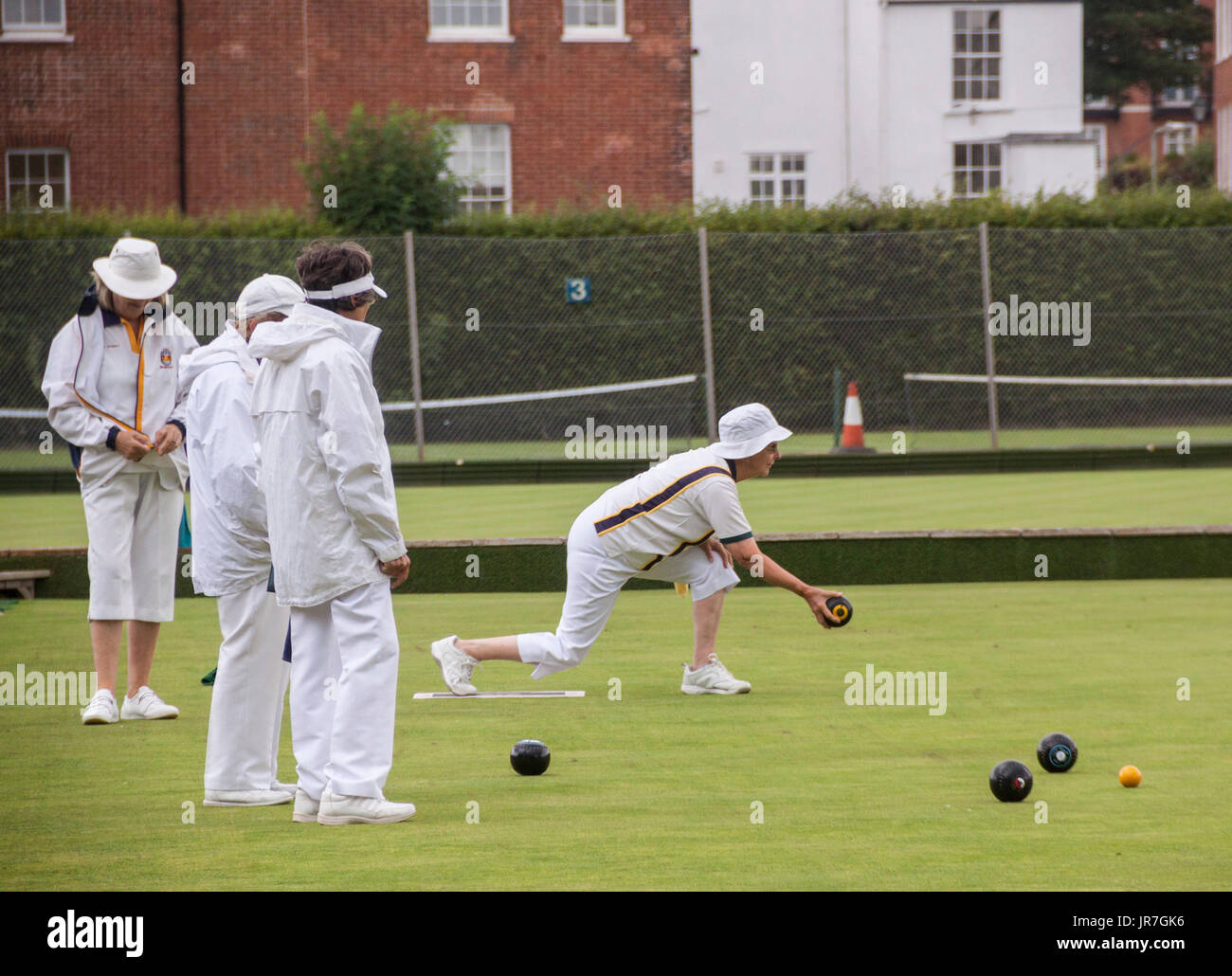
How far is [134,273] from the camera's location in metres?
6.20

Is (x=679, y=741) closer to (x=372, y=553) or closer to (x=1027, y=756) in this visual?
(x=1027, y=756)

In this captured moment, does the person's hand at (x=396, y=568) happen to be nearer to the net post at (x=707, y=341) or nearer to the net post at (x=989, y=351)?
the net post at (x=707, y=341)

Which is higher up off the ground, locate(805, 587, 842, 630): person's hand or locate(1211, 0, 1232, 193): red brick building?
locate(1211, 0, 1232, 193): red brick building

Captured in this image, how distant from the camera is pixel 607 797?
16.2 feet

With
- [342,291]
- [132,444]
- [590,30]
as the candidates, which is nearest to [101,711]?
[132,444]

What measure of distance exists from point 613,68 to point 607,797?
71.4 feet

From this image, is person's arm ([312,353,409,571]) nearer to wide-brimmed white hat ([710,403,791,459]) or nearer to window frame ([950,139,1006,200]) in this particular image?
wide-brimmed white hat ([710,403,791,459])

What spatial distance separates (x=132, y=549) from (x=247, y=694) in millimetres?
1670

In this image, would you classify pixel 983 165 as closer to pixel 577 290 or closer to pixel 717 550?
pixel 577 290

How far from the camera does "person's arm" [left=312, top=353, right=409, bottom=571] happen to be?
4496 mm

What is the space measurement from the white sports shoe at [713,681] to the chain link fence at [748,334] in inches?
324

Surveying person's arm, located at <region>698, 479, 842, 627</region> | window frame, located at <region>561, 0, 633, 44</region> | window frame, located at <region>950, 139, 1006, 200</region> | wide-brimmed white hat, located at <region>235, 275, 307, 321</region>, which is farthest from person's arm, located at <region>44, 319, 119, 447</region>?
window frame, located at <region>950, 139, 1006, 200</region>

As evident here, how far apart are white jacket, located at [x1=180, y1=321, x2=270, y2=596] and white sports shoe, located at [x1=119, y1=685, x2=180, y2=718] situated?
4.32 ft
